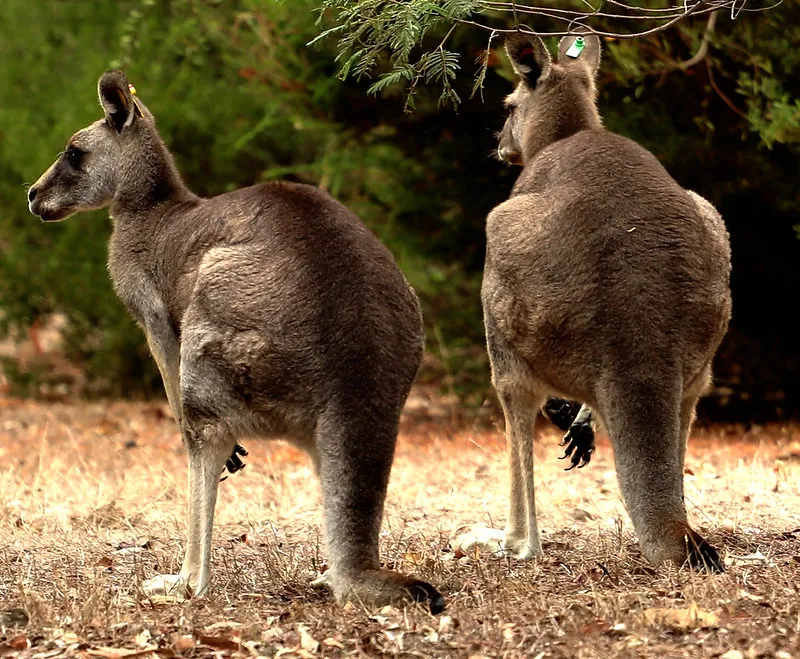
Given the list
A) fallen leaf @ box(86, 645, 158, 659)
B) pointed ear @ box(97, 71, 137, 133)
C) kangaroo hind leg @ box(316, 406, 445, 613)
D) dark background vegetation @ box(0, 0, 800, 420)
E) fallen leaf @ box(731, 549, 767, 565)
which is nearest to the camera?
fallen leaf @ box(86, 645, 158, 659)

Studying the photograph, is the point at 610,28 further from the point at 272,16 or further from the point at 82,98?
the point at 82,98

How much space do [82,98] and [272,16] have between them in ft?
11.0

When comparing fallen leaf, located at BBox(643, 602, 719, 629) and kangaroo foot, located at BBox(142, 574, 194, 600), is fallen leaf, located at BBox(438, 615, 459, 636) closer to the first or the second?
fallen leaf, located at BBox(643, 602, 719, 629)

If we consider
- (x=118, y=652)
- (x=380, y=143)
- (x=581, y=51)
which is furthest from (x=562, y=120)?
(x=380, y=143)

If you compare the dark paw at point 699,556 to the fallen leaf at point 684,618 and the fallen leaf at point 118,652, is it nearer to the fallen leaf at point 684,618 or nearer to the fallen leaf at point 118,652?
the fallen leaf at point 684,618

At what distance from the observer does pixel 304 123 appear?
995cm

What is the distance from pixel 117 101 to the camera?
19.3ft

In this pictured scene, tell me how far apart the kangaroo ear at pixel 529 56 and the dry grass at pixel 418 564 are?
206 centimetres

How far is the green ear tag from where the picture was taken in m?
6.09

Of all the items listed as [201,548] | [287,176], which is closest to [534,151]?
[201,548]

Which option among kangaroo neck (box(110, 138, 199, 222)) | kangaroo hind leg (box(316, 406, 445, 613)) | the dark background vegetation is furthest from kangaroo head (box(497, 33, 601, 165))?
kangaroo hind leg (box(316, 406, 445, 613))

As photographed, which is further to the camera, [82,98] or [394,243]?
[82,98]

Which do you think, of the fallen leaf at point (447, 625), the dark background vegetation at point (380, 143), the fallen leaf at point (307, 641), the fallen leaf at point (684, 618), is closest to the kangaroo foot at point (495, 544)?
the fallen leaf at point (447, 625)

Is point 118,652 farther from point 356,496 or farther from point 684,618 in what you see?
point 684,618
